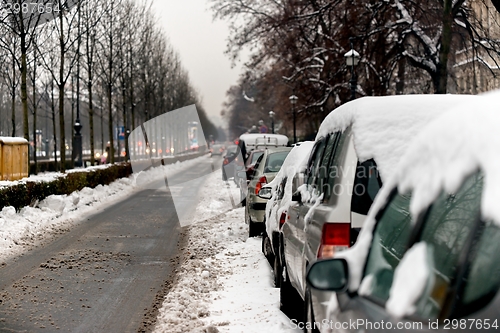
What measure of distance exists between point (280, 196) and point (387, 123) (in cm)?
407

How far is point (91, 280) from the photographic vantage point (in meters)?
8.68

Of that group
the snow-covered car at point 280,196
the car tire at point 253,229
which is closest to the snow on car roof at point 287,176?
the snow-covered car at point 280,196

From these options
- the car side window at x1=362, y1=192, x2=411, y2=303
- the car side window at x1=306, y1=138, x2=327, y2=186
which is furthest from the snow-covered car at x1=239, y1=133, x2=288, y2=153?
the car side window at x1=362, y1=192, x2=411, y2=303

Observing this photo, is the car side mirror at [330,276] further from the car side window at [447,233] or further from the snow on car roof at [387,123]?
the snow on car roof at [387,123]

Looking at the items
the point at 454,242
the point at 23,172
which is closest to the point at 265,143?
the point at 23,172

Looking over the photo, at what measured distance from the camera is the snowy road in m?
6.66

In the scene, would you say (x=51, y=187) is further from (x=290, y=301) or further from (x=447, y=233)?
(x=447, y=233)

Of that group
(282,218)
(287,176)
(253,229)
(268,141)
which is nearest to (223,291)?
(282,218)

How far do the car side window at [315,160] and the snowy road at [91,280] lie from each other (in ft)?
7.09

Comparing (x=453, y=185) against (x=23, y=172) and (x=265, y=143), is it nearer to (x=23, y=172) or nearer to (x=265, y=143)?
(x=23, y=172)

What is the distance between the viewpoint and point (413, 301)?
2.26 m

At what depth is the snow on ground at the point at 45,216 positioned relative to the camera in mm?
12248

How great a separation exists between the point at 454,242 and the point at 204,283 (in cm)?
587

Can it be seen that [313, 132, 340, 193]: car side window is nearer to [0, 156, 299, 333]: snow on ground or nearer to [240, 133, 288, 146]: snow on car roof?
[0, 156, 299, 333]: snow on ground
